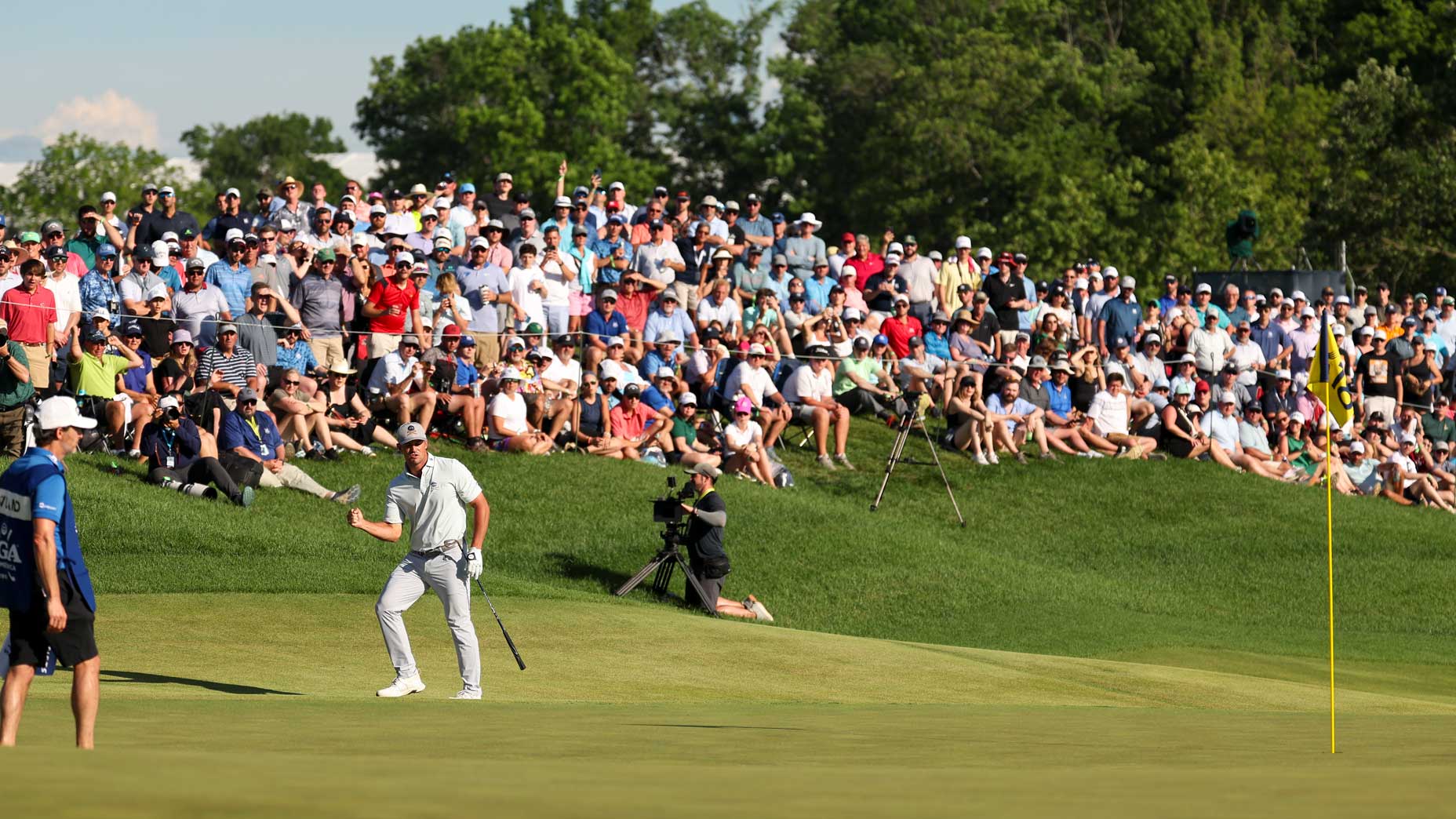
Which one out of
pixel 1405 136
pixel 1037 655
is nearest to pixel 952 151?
pixel 1405 136

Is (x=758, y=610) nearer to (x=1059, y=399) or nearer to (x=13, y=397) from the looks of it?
(x=13, y=397)

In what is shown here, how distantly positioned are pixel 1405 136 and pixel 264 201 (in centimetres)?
3770

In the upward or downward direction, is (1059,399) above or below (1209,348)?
below

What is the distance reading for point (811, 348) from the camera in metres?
26.9

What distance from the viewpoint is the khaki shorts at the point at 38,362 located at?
20.1m

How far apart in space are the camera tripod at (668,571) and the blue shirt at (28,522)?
35.8 feet

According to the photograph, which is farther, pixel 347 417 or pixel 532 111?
pixel 532 111

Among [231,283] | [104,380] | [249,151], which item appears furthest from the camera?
→ [249,151]

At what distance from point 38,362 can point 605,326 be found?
760 cm

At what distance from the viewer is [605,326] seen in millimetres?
24859

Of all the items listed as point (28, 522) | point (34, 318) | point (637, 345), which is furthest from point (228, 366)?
point (28, 522)

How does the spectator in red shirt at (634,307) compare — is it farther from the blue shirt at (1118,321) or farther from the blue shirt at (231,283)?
the blue shirt at (1118,321)

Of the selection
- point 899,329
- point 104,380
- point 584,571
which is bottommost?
point 584,571

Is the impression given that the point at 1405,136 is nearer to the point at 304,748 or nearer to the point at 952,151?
the point at 952,151
